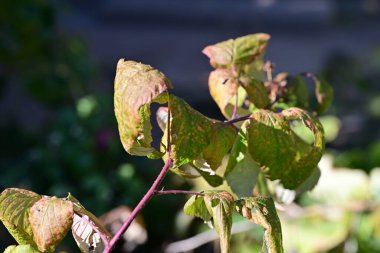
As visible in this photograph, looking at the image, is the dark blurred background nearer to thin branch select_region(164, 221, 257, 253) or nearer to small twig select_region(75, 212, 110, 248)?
thin branch select_region(164, 221, 257, 253)

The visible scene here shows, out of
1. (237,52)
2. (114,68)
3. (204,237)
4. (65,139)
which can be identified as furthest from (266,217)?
(114,68)

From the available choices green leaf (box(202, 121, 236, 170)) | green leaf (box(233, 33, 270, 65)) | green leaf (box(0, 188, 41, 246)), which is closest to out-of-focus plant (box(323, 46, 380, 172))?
green leaf (box(233, 33, 270, 65))

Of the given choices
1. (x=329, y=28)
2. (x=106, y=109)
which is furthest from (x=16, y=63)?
(x=329, y=28)

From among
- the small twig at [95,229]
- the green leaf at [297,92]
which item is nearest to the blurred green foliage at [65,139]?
the green leaf at [297,92]

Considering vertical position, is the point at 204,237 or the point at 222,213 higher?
the point at 222,213

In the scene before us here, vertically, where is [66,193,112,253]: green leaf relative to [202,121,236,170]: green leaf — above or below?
below

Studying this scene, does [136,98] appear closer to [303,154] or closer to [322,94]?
[303,154]

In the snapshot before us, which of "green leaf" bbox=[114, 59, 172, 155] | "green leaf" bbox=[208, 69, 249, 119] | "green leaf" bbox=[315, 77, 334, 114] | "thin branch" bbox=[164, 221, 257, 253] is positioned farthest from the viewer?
"thin branch" bbox=[164, 221, 257, 253]
